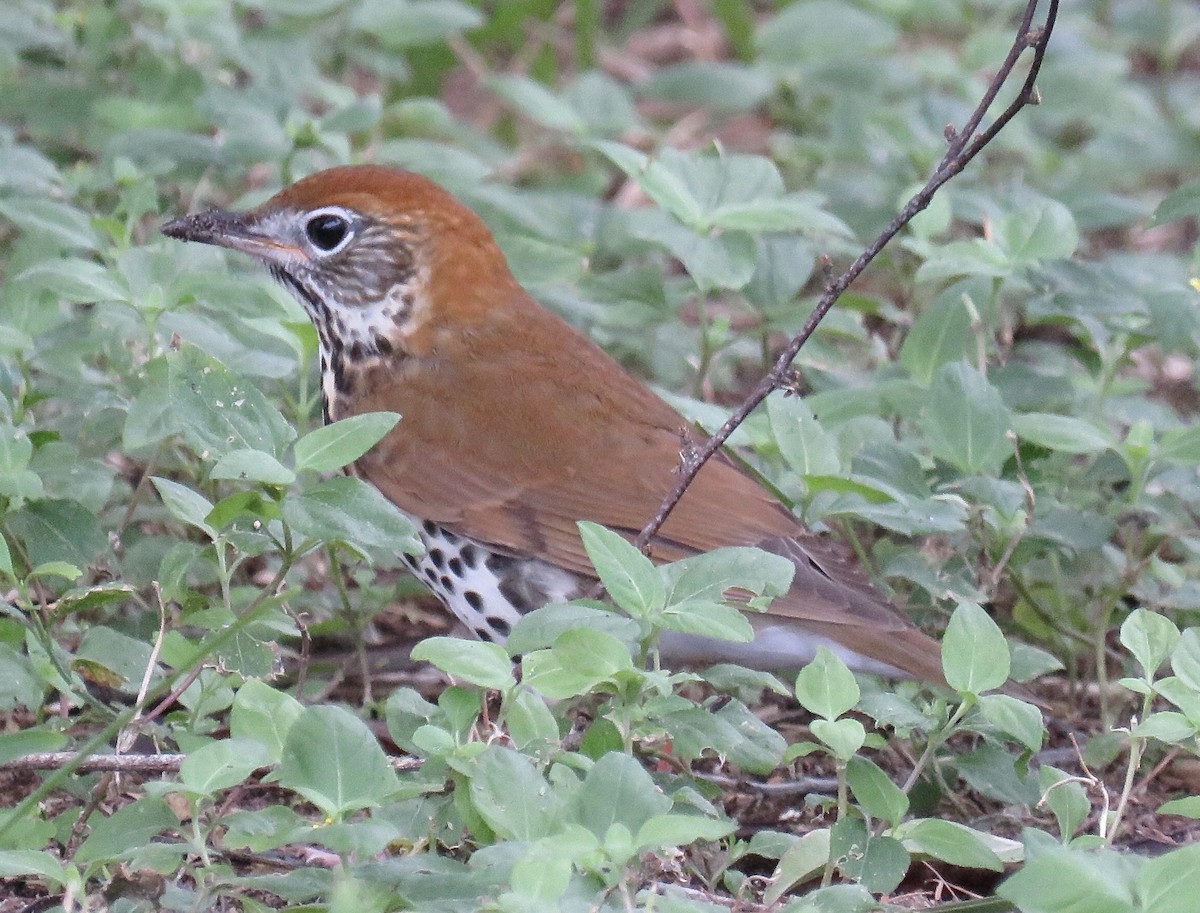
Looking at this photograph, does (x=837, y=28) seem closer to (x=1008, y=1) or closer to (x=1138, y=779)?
(x=1008, y=1)

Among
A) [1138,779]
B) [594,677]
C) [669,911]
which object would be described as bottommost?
[1138,779]

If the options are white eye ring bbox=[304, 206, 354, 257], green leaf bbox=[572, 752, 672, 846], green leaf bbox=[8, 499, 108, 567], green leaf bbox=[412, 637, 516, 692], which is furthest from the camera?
white eye ring bbox=[304, 206, 354, 257]

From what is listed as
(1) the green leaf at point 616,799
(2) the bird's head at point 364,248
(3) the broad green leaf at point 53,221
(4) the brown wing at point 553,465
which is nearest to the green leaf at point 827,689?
(1) the green leaf at point 616,799

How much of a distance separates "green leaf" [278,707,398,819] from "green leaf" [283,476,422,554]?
0.36 m

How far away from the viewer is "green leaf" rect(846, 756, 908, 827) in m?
2.77

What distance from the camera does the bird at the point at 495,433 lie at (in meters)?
3.53

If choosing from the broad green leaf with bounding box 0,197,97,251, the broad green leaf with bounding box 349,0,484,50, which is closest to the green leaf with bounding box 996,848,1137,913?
the broad green leaf with bounding box 0,197,97,251

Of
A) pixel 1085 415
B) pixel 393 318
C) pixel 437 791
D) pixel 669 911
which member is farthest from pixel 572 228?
pixel 669 911

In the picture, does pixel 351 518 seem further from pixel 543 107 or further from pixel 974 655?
pixel 543 107

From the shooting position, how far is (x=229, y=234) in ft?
13.1

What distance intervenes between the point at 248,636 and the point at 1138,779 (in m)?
1.79

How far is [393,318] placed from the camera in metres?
4.04

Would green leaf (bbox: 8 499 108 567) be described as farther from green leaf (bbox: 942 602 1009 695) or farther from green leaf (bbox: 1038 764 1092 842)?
green leaf (bbox: 1038 764 1092 842)

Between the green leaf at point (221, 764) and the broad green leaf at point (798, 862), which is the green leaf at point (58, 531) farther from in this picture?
the broad green leaf at point (798, 862)
